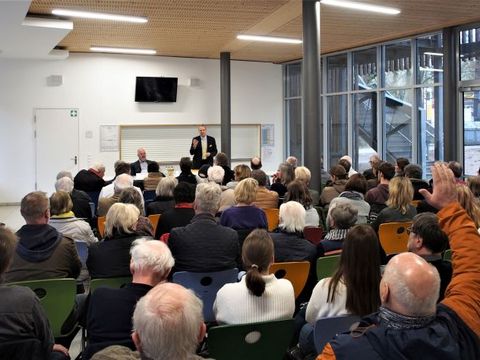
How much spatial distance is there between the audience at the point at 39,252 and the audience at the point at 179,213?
124 centimetres

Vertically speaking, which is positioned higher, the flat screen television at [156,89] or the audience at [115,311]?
the flat screen television at [156,89]

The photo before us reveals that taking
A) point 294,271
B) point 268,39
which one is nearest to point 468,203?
point 294,271

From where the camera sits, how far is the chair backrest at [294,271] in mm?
3470

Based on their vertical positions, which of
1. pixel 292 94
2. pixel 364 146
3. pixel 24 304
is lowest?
pixel 24 304

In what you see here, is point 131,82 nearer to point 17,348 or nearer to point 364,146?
point 364,146

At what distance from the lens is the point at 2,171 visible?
40.4 feet

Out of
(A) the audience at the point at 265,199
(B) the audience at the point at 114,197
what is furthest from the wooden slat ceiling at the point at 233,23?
(A) the audience at the point at 265,199

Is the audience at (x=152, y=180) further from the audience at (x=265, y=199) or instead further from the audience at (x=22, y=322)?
the audience at (x=22, y=322)

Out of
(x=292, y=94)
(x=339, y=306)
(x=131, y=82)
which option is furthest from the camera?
(x=292, y=94)

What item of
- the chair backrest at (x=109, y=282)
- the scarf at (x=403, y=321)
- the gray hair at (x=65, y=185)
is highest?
the gray hair at (x=65, y=185)

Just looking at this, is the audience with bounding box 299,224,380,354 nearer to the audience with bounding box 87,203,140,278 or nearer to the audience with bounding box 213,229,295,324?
the audience with bounding box 213,229,295,324

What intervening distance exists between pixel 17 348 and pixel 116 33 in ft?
30.3

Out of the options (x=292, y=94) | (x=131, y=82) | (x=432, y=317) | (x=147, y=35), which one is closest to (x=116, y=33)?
(x=147, y=35)

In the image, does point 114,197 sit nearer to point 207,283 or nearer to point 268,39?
point 207,283
